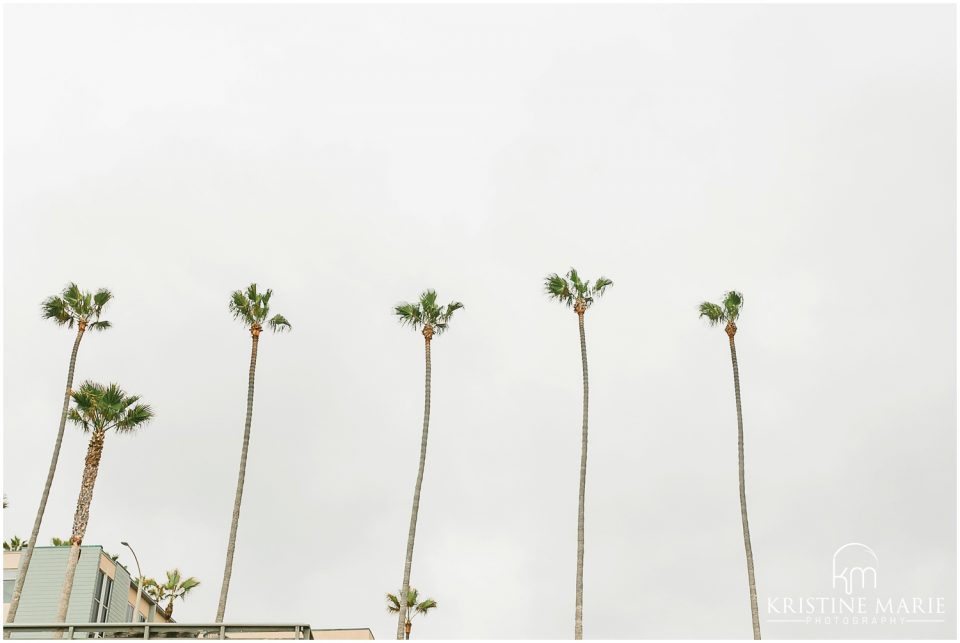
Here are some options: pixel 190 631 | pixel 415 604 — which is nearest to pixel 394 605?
pixel 415 604

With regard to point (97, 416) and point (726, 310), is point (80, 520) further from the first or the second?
point (726, 310)

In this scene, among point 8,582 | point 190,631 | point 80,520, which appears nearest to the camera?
point 190,631

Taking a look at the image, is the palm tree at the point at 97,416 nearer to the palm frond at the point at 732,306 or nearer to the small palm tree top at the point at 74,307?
the small palm tree top at the point at 74,307

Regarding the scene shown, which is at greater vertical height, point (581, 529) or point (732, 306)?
point (732, 306)

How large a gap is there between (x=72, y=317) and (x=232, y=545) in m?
15.7

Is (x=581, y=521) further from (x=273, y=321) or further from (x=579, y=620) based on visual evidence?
(x=273, y=321)

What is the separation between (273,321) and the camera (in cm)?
5122

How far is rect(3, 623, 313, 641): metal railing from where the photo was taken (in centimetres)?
2483

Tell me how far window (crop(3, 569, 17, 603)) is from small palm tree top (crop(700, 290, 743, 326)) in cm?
3766

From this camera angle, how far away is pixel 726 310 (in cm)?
4900

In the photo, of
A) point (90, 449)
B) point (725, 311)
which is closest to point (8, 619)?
point (90, 449)

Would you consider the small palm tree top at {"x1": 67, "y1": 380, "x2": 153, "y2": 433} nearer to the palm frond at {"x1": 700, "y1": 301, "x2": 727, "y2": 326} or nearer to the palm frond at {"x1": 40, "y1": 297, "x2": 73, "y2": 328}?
the palm frond at {"x1": 40, "y1": 297, "x2": 73, "y2": 328}

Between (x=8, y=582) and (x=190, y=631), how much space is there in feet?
87.5

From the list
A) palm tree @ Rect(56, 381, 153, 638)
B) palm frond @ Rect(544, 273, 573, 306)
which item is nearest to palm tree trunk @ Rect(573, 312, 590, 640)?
palm frond @ Rect(544, 273, 573, 306)
